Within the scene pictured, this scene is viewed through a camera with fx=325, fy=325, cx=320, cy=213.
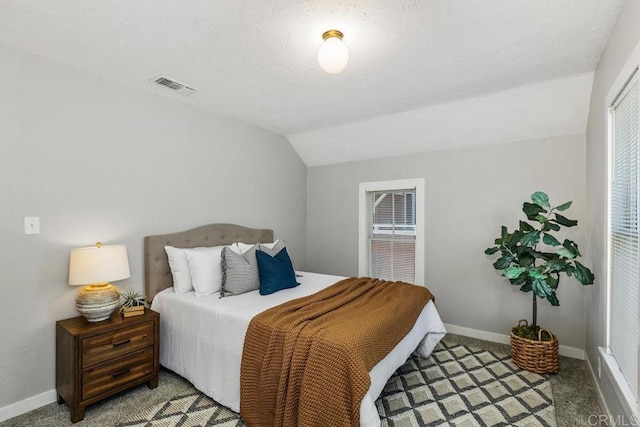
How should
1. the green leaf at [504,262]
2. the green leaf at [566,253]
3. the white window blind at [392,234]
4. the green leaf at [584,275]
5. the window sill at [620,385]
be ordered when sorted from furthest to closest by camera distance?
the white window blind at [392,234] → the green leaf at [504,262] → the green leaf at [566,253] → the green leaf at [584,275] → the window sill at [620,385]

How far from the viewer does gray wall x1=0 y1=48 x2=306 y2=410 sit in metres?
2.24

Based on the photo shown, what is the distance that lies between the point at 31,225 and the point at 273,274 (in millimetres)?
1812

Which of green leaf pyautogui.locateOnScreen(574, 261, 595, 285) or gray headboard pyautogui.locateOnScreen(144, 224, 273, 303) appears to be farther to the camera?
gray headboard pyautogui.locateOnScreen(144, 224, 273, 303)

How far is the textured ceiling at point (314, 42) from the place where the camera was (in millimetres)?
1813

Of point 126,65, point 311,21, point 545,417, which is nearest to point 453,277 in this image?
point 545,417

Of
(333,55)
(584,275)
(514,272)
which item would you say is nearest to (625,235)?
(584,275)

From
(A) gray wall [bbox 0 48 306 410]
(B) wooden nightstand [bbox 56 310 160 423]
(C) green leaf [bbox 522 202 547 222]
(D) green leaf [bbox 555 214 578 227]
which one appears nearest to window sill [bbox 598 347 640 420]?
(D) green leaf [bbox 555 214 578 227]

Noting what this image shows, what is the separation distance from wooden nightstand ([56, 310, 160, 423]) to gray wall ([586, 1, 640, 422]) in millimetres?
3070

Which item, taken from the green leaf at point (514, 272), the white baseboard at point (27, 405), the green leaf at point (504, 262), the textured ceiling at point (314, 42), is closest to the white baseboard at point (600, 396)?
the green leaf at point (514, 272)

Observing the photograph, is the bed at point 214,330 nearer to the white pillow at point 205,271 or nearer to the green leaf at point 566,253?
the white pillow at point 205,271

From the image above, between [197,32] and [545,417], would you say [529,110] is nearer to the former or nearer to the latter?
[545,417]

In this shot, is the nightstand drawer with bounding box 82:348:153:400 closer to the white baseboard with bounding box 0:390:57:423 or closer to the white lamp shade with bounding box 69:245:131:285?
the white baseboard with bounding box 0:390:57:423

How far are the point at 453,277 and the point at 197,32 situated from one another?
3.44m

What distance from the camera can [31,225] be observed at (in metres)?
2.31
